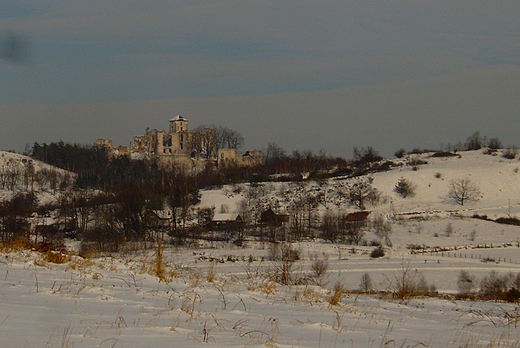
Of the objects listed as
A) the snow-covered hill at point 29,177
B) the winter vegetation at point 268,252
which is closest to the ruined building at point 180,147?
the winter vegetation at point 268,252

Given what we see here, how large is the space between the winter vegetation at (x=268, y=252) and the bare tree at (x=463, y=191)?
0.21 m

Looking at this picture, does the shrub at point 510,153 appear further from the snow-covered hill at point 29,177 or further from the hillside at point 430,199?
the snow-covered hill at point 29,177

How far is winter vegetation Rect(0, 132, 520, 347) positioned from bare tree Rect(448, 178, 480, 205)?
0.21 m

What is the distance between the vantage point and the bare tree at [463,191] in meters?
56.0

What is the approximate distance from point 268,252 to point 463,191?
31444 millimetres

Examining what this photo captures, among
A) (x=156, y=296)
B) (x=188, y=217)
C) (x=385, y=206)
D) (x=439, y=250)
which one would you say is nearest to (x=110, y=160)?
(x=188, y=217)

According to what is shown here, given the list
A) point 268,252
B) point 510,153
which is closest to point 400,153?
point 510,153

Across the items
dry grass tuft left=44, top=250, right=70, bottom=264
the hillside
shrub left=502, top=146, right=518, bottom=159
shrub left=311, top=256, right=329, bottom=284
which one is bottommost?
shrub left=311, top=256, right=329, bottom=284

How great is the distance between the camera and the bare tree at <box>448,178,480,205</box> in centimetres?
5603

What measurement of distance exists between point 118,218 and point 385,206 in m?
26.4

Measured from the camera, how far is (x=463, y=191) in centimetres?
5622

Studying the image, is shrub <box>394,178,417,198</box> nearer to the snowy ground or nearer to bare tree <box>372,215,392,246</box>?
bare tree <box>372,215,392,246</box>

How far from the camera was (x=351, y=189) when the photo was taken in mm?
56781

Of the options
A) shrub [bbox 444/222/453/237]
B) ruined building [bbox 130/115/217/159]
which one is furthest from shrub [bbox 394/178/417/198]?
ruined building [bbox 130/115/217/159]
